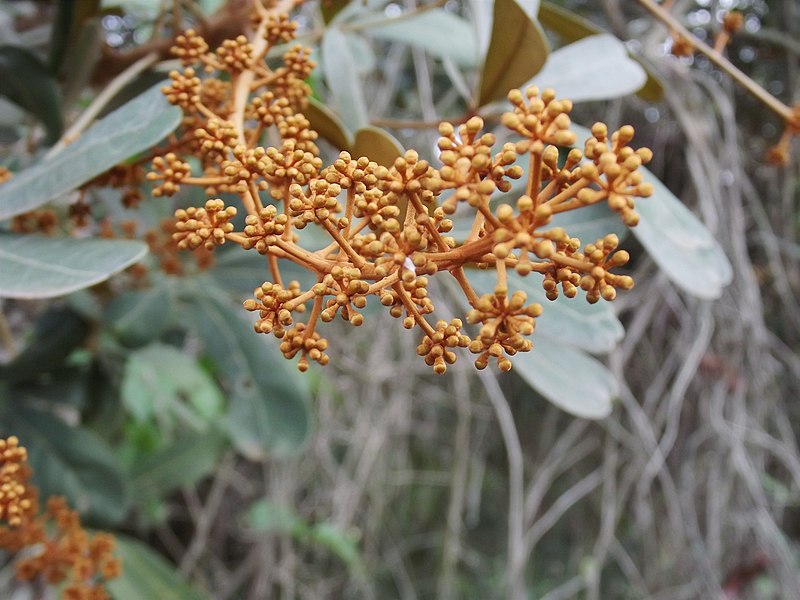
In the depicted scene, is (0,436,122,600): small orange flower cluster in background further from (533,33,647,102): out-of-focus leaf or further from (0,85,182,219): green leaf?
(533,33,647,102): out-of-focus leaf

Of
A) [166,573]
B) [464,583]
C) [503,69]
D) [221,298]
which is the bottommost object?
[464,583]

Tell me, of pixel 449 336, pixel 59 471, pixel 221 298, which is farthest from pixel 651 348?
pixel 449 336

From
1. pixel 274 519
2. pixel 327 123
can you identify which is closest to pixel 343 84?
pixel 327 123

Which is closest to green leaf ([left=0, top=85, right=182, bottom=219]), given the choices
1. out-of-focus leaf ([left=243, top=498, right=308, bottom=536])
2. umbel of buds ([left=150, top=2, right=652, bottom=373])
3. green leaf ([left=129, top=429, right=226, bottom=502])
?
umbel of buds ([left=150, top=2, right=652, bottom=373])

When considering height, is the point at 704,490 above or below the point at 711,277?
below

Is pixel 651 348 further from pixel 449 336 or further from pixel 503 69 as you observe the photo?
pixel 449 336
